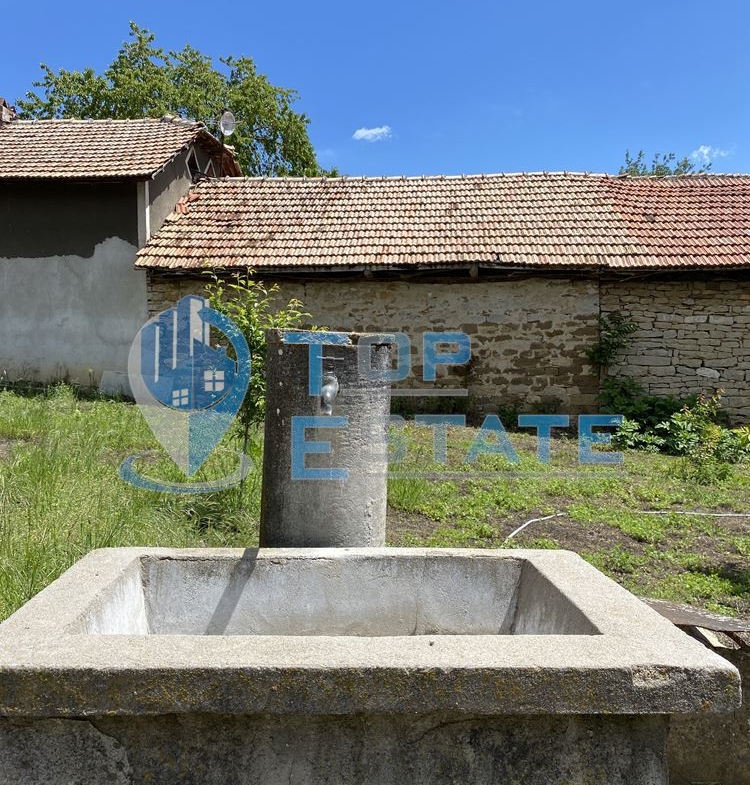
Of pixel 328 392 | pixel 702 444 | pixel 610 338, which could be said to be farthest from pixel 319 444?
pixel 610 338

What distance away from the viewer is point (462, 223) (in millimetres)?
10688

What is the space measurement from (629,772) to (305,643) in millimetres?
856

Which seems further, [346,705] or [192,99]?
[192,99]

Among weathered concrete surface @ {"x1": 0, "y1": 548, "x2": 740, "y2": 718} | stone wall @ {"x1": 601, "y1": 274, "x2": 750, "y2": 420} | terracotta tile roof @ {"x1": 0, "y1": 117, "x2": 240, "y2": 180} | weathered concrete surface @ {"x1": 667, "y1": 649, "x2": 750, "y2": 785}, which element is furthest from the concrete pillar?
terracotta tile roof @ {"x1": 0, "y1": 117, "x2": 240, "y2": 180}

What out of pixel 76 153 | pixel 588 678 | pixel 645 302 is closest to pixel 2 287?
pixel 76 153

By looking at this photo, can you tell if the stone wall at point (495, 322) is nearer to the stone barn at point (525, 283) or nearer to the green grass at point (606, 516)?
the stone barn at point (525, 283)

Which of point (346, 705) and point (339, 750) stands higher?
point (346, 705)

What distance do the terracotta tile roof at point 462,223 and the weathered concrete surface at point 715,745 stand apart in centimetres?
768

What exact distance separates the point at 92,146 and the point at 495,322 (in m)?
7.32

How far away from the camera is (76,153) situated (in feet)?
35.7

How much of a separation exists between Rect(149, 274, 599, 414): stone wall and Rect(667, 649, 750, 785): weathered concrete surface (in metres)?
7.51

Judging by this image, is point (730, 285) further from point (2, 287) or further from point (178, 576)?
point (2, 287)

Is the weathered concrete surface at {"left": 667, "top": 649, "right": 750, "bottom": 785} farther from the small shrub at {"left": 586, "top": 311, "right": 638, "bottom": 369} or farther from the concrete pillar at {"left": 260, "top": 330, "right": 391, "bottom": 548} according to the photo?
the small shrub at {"left": 586, "top": 311, "right": 638, "bottom": 369}

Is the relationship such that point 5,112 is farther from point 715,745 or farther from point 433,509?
point 715,745
